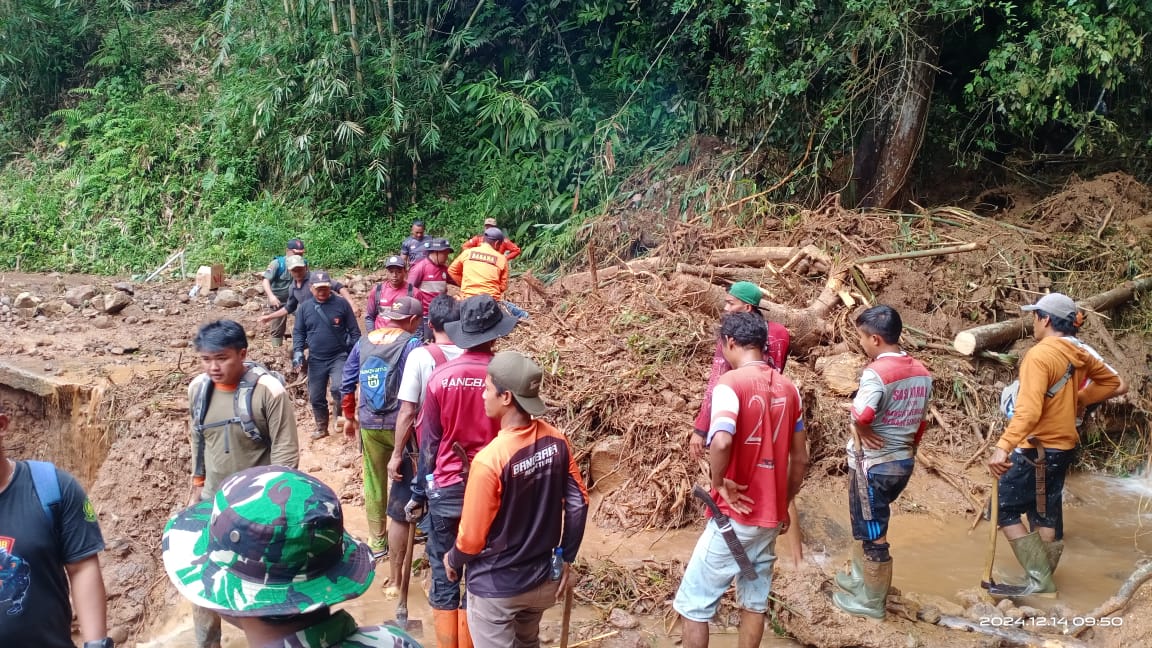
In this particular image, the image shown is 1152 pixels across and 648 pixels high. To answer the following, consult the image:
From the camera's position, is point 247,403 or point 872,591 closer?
point 247,403

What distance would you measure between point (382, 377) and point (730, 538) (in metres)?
2.35

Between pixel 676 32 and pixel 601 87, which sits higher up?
pixel 676 32

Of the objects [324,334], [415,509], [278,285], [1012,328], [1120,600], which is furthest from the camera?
[278,285]

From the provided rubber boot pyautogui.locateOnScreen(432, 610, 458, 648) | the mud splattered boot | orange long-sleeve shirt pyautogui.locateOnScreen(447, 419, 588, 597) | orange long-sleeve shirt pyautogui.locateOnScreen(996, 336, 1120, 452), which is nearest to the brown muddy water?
rubber boot pyautogui.locateOnScreen(432, 610, 458, 648)

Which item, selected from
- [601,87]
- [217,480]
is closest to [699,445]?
[217,480]

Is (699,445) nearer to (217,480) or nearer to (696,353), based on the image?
(217,480)

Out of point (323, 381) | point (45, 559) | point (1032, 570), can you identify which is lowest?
point (323, 381)

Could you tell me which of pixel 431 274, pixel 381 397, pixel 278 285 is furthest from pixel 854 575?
pixel 278 285

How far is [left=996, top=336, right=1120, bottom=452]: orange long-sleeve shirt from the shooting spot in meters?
4.62

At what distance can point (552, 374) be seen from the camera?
7.18 m

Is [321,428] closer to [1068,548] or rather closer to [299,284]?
[299,284]

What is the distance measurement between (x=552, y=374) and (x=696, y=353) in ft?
4.17

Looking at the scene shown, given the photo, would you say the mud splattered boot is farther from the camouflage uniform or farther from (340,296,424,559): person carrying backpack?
the camouflage uniform

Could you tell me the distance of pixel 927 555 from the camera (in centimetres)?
566
